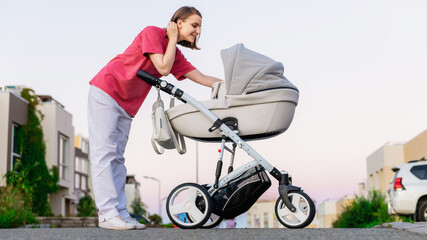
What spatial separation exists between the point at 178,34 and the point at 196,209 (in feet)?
5.15

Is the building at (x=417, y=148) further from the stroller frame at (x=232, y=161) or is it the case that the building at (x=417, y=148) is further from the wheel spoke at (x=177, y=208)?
the wheel spoke at (x=177, y=208)

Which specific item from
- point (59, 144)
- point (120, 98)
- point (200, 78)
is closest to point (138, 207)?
point (59, 144)

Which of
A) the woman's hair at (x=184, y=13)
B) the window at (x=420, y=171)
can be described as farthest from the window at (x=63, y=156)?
the woman's hair at (x=184, y=13)

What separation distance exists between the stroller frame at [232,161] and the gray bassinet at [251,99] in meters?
0.10

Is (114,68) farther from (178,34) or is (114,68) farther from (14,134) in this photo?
(14,134)

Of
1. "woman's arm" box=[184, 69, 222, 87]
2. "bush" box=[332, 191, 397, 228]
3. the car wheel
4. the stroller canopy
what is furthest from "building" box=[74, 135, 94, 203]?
the stroller canopy

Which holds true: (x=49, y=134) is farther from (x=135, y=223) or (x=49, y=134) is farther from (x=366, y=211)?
(x=135, y=223)

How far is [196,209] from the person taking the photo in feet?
17.6

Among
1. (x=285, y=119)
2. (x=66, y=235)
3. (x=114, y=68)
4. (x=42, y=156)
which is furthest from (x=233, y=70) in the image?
(x=42, y=156)

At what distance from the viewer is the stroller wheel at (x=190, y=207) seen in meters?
5.32

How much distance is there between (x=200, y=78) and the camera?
6.22 metres

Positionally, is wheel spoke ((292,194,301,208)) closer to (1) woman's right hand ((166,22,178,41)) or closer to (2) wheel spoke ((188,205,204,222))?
(2) wheel spoke ((188,205,204,222))

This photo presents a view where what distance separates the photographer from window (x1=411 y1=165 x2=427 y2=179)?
14.1 metres

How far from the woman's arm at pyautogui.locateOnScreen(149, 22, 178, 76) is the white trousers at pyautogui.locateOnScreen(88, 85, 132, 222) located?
0.51 metres
